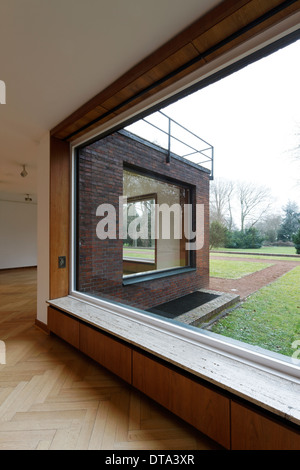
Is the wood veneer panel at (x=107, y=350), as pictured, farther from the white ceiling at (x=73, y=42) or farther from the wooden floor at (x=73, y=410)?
the white ceiling at (x=73, y=42)

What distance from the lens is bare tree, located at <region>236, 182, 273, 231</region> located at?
146 centimetres

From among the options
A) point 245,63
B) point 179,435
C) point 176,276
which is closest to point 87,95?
point 245,63

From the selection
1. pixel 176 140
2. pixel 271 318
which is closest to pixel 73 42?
pixel 176 140

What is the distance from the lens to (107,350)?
1892 millimetres

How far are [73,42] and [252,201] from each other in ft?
5.20

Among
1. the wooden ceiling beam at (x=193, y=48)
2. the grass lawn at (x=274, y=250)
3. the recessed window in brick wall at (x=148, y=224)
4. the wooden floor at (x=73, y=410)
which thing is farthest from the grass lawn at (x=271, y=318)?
the wooden ceiling beam at (x=193, y=48)

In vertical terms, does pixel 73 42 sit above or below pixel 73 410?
above

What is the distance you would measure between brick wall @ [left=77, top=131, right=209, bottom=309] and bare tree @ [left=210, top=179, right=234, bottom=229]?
3.01 ft

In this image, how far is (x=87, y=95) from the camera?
2.01 m

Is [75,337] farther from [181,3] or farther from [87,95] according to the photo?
[181,3]

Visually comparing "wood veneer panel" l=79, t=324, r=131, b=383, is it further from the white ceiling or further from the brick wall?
the white ceiling

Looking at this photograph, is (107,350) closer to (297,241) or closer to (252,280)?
(252,280)

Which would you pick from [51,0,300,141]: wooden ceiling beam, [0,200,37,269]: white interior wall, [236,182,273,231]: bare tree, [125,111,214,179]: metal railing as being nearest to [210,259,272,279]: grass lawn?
[236,182,273,231]: bare tree

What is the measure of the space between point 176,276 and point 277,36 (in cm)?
237
